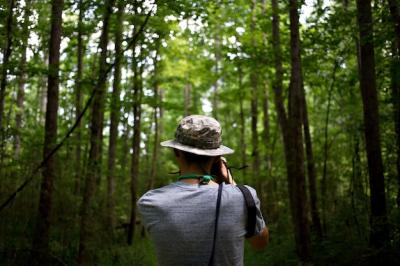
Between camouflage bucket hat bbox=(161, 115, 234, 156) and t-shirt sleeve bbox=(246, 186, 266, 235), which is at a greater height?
camouflage bucket hat bbox=(161, 115, 234, 156)

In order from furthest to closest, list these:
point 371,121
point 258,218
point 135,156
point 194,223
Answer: point 135,156
point 371,121
point 258,218
point 194,223

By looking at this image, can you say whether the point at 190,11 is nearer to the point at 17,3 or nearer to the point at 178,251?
the point at 17,3

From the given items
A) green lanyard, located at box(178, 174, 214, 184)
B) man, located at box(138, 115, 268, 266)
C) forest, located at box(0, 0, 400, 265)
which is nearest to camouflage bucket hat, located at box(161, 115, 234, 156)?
man, located at box(138, 115, 268, 266)

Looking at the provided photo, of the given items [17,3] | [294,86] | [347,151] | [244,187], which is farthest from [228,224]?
[347,151]

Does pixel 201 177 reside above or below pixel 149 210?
above

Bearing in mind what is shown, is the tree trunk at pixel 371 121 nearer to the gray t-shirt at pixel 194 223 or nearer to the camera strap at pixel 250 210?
the camera strap at pixel 250 210

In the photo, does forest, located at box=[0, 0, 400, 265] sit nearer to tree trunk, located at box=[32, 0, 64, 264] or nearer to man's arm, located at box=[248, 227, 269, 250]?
tree trunk, located at box=[32, 0, 64, 264]

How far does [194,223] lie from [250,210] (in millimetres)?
289

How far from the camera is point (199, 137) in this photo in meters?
2.27

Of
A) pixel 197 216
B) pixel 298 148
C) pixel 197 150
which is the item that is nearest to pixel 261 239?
pixel 197 216

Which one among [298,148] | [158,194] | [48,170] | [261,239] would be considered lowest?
[261,239]

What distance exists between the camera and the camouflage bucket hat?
2.27 meters

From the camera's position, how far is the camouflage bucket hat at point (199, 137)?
227 cm

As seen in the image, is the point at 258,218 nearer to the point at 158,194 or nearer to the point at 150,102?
the point at 158,194
